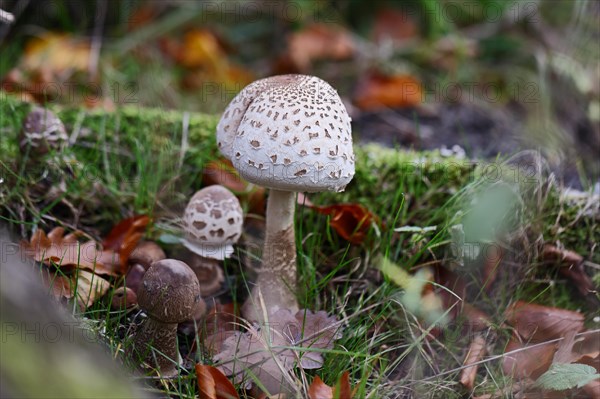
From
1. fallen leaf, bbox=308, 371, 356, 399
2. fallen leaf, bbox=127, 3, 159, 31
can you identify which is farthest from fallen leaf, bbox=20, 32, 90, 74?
fallen leaf, bbox=308, 371, 356, 399

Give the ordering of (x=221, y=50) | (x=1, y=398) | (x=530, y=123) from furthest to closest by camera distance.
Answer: (x=221, y=50)
(x=530, y=123)
(x=1, y=398)

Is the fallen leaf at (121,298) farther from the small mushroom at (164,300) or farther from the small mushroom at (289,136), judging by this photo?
the small mushroom at (289,136)

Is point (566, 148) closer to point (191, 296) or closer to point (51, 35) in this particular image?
point (191, 296)

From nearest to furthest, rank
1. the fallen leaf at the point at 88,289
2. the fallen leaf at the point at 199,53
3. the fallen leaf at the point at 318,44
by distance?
1. the fallen leaf at the point at 88,289
2. the fallen leaf at the point at 199,53
3. the fallen leaf at the point at 318,44

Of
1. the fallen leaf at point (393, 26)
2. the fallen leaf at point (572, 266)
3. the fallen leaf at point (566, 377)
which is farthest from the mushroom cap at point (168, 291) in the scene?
the fallen leaf at point (393, 26)

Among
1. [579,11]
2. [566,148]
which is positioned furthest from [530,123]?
[579,11]

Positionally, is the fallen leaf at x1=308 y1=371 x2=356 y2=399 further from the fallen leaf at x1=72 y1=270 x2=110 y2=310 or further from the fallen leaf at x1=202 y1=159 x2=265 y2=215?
the fallen leaf at x1=202 y1=159 x2=265 y2=215
